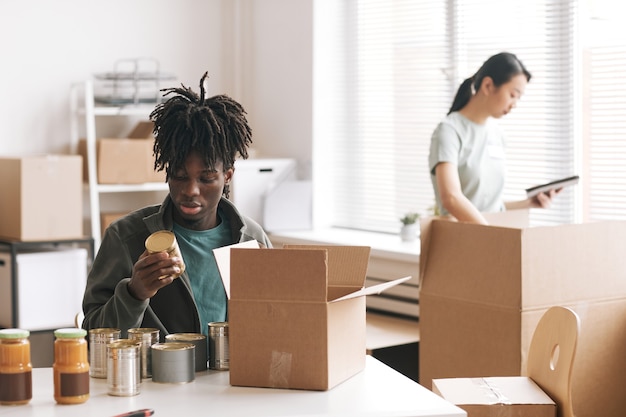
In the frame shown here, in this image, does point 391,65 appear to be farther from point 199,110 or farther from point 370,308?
point 199,110

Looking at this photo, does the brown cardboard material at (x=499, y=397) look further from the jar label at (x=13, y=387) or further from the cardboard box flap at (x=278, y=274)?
the jar label at (x=13, y=387)

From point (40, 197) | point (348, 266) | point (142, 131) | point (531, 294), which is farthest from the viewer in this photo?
point (142, 131)

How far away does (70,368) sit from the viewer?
162 centimetres

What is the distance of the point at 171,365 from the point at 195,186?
18.1 inches

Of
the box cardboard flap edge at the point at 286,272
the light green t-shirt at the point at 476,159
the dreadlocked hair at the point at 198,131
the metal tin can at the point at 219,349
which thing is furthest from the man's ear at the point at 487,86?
the metal tin can at the point at 219,349

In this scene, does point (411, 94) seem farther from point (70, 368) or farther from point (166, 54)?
point (70, 368)

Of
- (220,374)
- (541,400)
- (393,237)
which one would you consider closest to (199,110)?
(220,374)

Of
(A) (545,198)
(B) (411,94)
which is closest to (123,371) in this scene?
(A) (545,198)

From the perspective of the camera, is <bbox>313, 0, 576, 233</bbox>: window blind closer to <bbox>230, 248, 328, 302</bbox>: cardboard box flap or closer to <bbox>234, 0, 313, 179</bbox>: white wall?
<bbox>234, 0, 313, 179</bbox>: white wall

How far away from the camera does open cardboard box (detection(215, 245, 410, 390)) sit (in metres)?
1.74

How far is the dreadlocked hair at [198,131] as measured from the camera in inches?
81.8

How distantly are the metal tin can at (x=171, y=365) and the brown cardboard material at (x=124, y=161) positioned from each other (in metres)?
3.02

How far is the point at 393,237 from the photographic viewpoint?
15.4 feet

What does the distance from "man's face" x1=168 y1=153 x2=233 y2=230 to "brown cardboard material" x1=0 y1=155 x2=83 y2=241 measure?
243 centimetres
